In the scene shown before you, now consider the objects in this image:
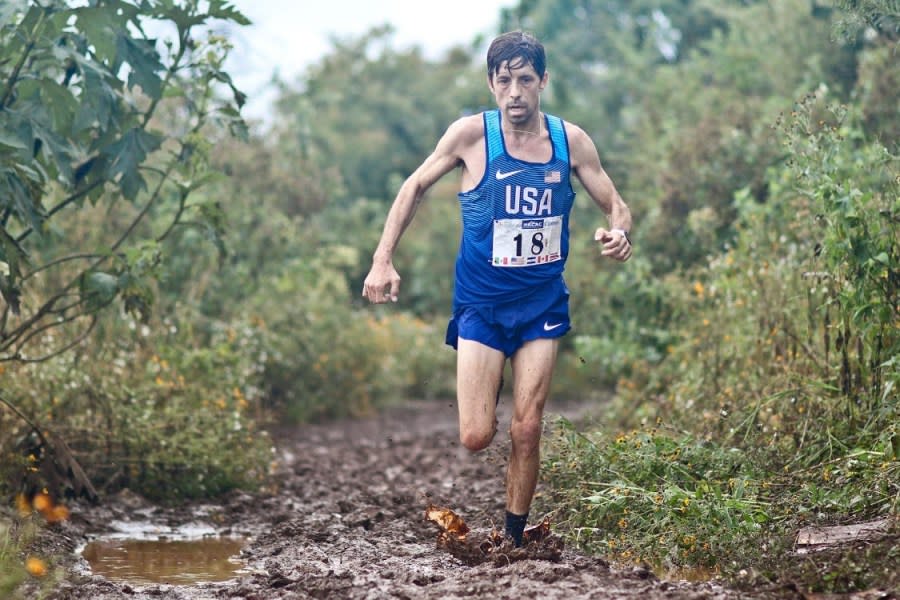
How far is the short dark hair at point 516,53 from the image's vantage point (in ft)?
19.6

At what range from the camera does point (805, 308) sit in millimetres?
8375

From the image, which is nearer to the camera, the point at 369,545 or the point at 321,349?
the point at 369,545

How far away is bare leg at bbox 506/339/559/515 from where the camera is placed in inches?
231

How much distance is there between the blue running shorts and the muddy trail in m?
0.95

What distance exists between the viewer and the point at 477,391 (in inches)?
234

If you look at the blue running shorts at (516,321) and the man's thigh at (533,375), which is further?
the blue running shorts at (516,321)

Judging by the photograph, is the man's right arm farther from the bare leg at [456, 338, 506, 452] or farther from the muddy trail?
the muddy trail

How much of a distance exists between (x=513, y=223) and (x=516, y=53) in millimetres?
791

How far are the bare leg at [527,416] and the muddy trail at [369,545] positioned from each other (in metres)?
0.26

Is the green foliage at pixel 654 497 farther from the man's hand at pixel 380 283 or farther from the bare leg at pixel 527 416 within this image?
the man's hand at pixel 380 283

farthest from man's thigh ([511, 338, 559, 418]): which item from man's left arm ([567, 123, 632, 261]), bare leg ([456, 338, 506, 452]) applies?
man's left arm ([567, 123, 632, 261])

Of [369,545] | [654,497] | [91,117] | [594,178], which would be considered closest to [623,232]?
[594,178]

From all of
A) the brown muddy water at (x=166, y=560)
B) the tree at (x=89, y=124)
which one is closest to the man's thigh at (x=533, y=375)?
the brown muddy water at (x=166, y=560)

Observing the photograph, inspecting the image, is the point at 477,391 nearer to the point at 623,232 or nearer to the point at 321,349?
the point at 623,232
